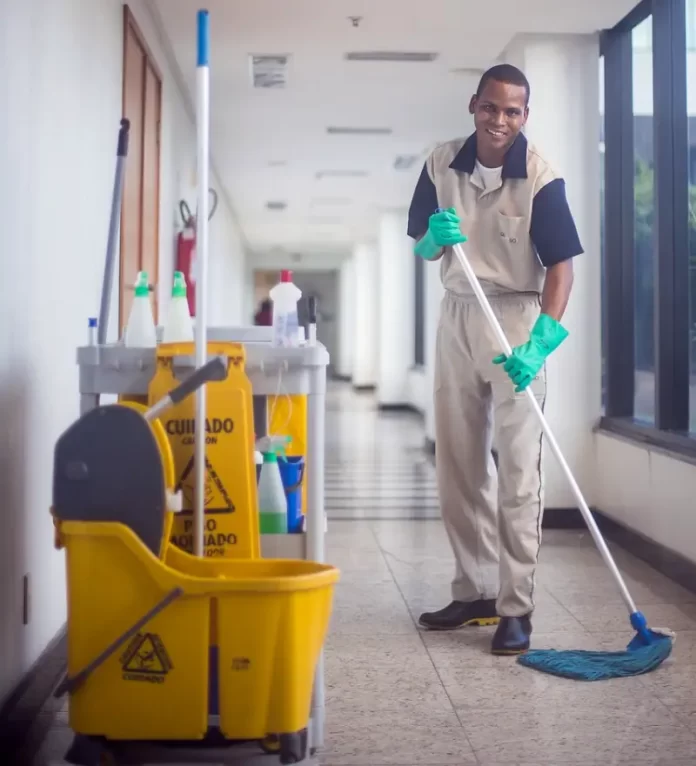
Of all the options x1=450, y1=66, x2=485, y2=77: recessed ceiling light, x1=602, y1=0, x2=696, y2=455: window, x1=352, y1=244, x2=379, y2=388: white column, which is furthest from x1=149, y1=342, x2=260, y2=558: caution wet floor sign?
x1=352, y1=244, x2=379, y2=388: white column

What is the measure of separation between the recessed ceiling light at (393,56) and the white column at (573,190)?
52 centimetres

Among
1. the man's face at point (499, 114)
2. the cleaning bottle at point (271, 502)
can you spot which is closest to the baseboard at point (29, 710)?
the cleaning bottle at point (271, 502)

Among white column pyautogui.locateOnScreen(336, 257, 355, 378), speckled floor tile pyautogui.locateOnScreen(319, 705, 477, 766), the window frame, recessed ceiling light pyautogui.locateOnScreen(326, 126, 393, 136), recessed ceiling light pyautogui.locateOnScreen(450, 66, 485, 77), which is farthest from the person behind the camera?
white column pyautogui.locateOnScreen(336, 257, 355, 378)

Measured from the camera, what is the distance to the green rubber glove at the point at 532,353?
2297 mm

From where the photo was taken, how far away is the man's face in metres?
2.42

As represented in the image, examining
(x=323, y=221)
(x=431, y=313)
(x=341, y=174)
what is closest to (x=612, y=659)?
(x=431, y=313)

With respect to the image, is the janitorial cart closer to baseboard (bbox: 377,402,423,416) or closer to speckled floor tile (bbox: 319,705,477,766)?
speckled floor tile (bbox: 319,705,477,766)

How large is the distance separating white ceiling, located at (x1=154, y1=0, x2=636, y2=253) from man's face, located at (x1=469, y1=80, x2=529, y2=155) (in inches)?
59.9

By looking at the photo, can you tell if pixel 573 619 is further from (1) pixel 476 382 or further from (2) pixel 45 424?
(2) pixel 45 424

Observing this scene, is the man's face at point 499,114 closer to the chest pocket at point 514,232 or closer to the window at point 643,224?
the chest pocket at point 514,232

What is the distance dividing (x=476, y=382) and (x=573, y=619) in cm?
73

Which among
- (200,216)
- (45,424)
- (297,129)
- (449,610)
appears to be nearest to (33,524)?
(45,424)

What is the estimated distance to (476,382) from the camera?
100 inches

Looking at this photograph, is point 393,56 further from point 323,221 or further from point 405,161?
point 323,221
